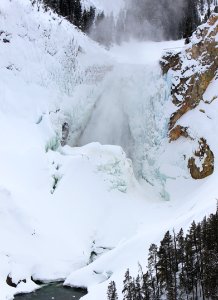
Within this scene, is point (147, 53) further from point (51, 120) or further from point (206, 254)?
point (206, 254)

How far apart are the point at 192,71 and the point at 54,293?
2808 cm

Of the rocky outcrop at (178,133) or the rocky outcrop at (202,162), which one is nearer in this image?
the rocky outcrop at (202,162)

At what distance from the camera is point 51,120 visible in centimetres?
5272

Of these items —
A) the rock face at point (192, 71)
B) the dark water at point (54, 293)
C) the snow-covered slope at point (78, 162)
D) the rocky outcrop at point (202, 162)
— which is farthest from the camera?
the rock face at point (192, 71)

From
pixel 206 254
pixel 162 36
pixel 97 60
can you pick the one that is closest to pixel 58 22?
pixel 97 60

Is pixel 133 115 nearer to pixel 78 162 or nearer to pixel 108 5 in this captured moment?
pixel 78 162

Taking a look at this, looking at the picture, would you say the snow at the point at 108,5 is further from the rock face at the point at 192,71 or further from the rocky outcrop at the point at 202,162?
the rocky outcrop at the point at 202,162

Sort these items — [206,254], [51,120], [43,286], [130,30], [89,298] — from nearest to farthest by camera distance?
[206,254] → [89,298] → [43,286] → [51,120] → [130,30]

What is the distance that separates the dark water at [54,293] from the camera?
36469mm

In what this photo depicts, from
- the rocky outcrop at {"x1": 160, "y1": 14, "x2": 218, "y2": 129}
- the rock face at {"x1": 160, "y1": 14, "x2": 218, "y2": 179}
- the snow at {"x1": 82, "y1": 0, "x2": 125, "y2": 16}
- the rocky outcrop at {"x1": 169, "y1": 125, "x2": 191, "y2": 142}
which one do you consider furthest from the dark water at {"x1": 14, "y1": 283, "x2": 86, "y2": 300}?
the snow at {"x1": 82, "y1": 0, "x2": 125, "y2": 16}

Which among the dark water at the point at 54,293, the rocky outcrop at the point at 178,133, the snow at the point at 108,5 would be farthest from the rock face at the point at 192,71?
the snow at the point at 108,5

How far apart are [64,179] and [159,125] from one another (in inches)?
482

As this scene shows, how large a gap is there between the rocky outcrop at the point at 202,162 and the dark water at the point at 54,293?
17.6 meters

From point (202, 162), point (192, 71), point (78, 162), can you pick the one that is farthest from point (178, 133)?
point (78, 162)
